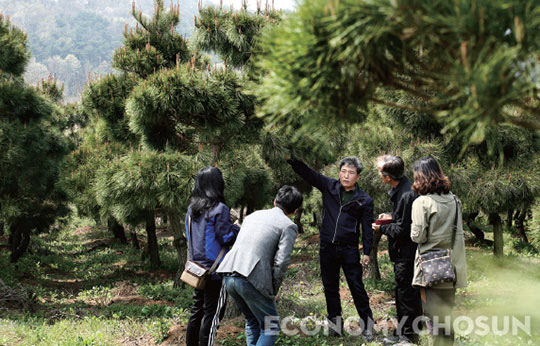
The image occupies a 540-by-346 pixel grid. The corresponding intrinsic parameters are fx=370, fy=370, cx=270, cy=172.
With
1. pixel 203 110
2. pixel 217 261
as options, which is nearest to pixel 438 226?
A: pixel 217 261

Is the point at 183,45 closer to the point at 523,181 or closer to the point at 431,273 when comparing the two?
the point at 431,273

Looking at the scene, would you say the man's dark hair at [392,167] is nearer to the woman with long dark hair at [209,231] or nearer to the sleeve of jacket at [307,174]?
the sleeve of jacket at [307,174]

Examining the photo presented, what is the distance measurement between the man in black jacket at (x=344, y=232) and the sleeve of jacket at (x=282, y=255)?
1.12 m

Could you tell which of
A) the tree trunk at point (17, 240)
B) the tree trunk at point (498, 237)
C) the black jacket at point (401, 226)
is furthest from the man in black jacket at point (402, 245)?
the tree trunk at point (17, 240)

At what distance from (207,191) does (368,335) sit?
90.0 inches

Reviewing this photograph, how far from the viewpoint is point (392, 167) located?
3607 mm

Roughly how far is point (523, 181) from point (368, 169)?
370 centimetres

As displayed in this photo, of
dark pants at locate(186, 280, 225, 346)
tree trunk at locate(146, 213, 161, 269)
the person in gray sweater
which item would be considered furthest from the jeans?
tree trunk at locate(146, 213, 161, 269)

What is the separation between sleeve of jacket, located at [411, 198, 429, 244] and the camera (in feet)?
9.68

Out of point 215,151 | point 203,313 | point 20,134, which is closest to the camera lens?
point 203,313

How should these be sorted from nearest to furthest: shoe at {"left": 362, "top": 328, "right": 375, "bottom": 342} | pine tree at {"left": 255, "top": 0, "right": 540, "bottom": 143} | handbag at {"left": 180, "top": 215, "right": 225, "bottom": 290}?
pine tree at {"left": 255, "top": 0, "right": 540, "bottom": 143}, handbag at {"left": 180, "top": 215, "right": 225, "bottom": 290}, shoe at {"left": 362, "top": 328, "right": 375, "bottom": 342}

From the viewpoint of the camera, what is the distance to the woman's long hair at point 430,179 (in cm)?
297

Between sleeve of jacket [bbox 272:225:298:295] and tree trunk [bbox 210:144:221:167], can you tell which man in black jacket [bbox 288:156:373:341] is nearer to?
sleeve of jacket [bbox 272:225:298:295]

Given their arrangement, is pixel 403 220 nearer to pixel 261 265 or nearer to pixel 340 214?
pixel 340 214
